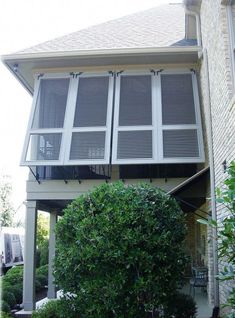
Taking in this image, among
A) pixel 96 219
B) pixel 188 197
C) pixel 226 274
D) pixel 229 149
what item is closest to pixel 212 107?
pixel 229 149

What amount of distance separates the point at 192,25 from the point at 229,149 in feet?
16.9

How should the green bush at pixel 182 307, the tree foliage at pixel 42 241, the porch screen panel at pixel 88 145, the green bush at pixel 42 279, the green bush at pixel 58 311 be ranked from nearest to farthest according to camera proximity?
the green bush at pixel 58 311 → the green bush at pixel 182 307 → the porch screen panel at pixel 88 145 → the green bush at pixel 42 279 → the tree foliage at pixel 42 241

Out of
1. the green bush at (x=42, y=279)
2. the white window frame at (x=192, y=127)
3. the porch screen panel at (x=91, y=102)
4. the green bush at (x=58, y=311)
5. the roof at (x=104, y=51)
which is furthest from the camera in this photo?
the green bush at (x=42, y=279)

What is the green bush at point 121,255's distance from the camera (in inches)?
236

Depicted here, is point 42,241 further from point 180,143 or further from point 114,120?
point 180,143

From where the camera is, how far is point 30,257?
29.4 feet

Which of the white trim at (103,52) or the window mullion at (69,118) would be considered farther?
the white trim at (103,52)

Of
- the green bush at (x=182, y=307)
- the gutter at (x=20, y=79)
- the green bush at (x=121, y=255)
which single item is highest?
the gutter at (x=20, y=79)

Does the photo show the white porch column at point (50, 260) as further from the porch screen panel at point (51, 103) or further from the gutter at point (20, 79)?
the gutter at point (20, 79)

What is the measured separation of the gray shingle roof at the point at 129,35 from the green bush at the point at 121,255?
15.1 ft

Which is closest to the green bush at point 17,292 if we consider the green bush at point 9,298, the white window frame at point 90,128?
the green bush at point 9,298

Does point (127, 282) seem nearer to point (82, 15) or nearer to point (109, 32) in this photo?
point (109, 32)

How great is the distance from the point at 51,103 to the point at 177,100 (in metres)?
3.03

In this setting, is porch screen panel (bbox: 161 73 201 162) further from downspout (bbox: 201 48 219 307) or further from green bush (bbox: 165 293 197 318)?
green bush (bbox: 165 293 197 318)
